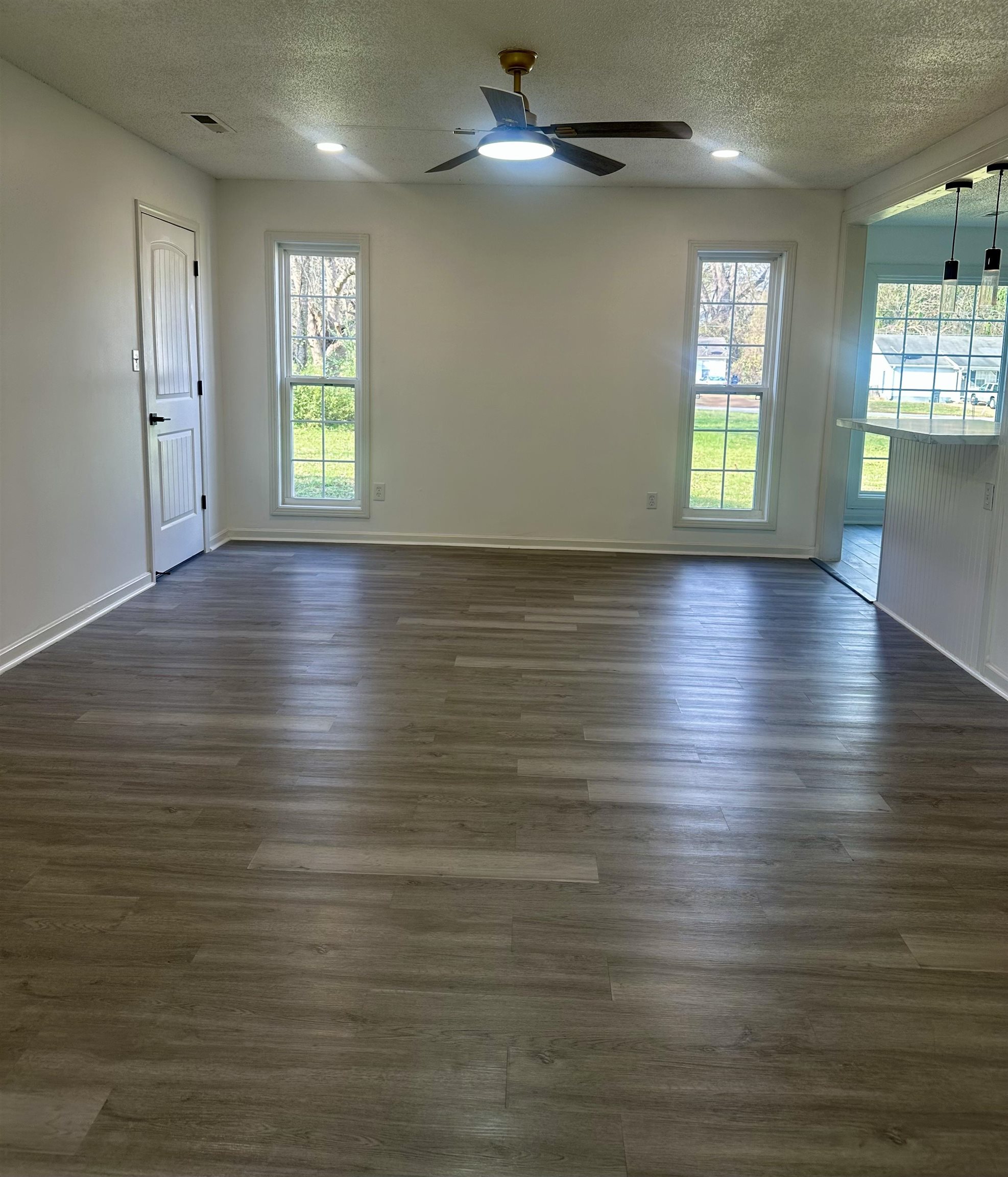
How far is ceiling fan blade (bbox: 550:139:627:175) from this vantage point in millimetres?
4238

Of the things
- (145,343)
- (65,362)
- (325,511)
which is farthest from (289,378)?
(65,362)

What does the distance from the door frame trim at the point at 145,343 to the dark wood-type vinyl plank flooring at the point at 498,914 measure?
136 centimetres

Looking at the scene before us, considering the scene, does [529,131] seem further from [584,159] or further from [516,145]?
[584,159]

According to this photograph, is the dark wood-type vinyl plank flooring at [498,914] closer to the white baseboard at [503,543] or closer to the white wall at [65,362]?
the white wall at [65,362]

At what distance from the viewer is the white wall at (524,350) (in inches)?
269

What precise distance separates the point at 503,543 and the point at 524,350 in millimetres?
1395

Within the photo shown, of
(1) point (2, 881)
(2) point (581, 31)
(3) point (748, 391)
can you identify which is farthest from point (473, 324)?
(1) point (2, 881)

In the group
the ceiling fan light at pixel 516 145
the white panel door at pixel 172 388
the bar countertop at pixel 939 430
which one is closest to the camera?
the ceiling fan light at pixel 516 145

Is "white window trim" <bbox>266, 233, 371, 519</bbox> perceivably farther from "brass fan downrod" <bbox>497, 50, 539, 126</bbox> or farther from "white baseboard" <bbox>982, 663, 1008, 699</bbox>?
"white baseboard" <bbox>982, 663, 1008, 699</bbox>

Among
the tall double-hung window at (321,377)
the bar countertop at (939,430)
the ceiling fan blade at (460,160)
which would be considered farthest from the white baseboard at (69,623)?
the bar countertop at (939,430)

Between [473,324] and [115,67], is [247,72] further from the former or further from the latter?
[473,324]

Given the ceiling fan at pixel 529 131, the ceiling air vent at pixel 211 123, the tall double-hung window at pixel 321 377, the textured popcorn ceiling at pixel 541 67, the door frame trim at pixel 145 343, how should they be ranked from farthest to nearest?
the tall double-hung window at pixel 321 377
the door frame trim at pixel 145 343
the ceiling air vent at pixel 211 123
the ceiling fan at pixel 529 131
the textured popcorn ceiling at pixel 541 67

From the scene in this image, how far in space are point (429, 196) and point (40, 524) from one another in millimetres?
3699

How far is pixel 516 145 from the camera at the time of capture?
4.07 m
